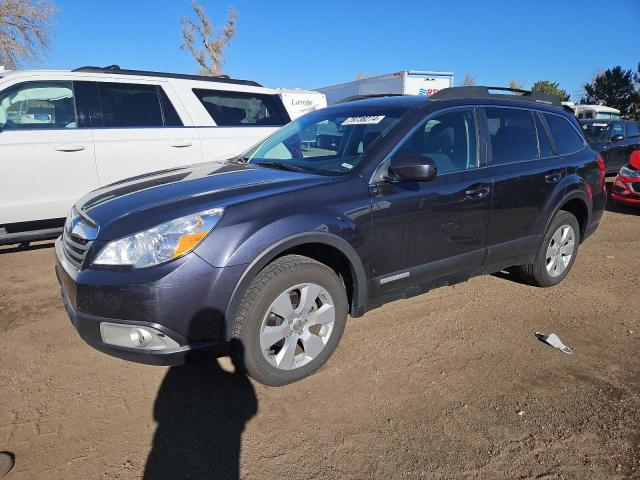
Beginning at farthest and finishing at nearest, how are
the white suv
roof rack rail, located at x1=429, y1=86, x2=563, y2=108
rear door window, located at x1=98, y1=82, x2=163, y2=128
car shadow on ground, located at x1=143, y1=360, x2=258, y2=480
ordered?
rear door window, located at x1=98, y1=82, x2=163, y2=128 < the white suv < roof rack rail, located at x1=429, y1=86, x2=563, y2=108 < car shadow on ground, located at x1=143, y1=360, x2=258, y2=480

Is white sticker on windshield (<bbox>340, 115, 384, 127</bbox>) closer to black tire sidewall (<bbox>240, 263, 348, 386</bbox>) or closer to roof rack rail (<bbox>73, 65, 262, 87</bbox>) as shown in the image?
black tire sidewall (<bbox>240, 263, 348, 386</bbox>)

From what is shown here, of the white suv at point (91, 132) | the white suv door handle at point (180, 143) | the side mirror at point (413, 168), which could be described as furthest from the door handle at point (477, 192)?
the white suv door handle at point (180, 143)

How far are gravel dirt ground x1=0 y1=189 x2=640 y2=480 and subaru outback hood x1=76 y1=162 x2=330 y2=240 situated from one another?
3.44ft

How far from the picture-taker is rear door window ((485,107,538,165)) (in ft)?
12.0

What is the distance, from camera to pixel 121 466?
212cm

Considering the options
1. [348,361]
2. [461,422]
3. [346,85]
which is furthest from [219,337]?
[346,85]

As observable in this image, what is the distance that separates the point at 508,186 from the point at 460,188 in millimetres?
586

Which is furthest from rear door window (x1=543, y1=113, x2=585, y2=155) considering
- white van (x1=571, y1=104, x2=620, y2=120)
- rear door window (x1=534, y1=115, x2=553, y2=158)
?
white van (x1=571, y1=104, x2=620, y2=120)

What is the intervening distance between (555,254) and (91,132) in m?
5.04

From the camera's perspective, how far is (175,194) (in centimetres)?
268

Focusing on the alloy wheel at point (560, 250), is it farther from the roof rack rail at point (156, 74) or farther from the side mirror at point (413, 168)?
the roof rack rail at point (156, 74)

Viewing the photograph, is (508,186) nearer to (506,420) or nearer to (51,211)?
(506,420)

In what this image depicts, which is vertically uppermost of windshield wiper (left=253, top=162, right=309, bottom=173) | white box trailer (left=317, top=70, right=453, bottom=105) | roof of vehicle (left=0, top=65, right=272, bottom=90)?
white box trailer (left=317, top=70, right=453, bottom=105)

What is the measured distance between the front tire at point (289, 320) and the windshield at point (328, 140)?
777 millimetres
